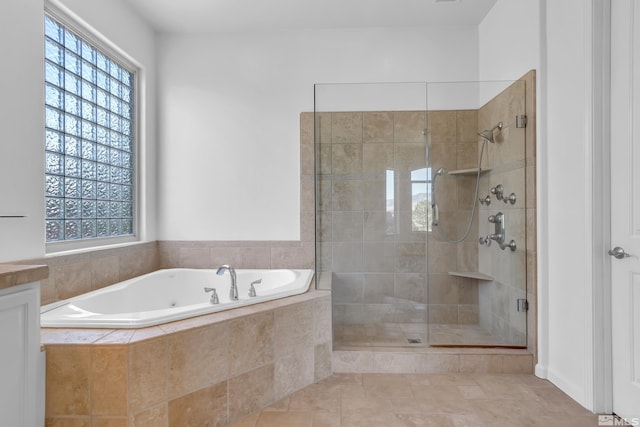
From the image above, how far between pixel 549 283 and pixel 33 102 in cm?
312

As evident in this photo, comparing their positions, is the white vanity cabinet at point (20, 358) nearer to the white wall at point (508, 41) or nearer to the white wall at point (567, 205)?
the white wall at point (567, 205)

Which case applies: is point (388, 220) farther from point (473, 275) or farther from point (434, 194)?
point (473, 275)

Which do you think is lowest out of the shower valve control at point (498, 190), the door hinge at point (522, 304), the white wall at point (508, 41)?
the door hinge at point (522, 304)

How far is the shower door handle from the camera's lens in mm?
1657

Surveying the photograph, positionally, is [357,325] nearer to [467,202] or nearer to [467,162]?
[467,202]

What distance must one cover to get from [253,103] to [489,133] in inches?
75.0

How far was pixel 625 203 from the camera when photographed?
167cm

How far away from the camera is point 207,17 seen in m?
2.85

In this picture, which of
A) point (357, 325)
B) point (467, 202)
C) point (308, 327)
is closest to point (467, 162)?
point (467, 202)

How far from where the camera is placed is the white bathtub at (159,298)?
1.62m

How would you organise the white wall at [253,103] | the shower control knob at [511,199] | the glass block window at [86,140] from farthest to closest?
the white wall at [253,103]
the shower control knob at [511,199]
the glass block window at [86,140]

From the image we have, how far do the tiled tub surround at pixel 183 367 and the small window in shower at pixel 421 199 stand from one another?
1014 millimetres

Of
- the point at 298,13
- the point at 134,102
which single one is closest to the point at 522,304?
the point at 298,13

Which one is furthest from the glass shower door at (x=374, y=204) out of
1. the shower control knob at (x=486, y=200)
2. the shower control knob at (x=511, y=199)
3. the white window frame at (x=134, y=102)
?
the white window frame at (x=134, y=102)
